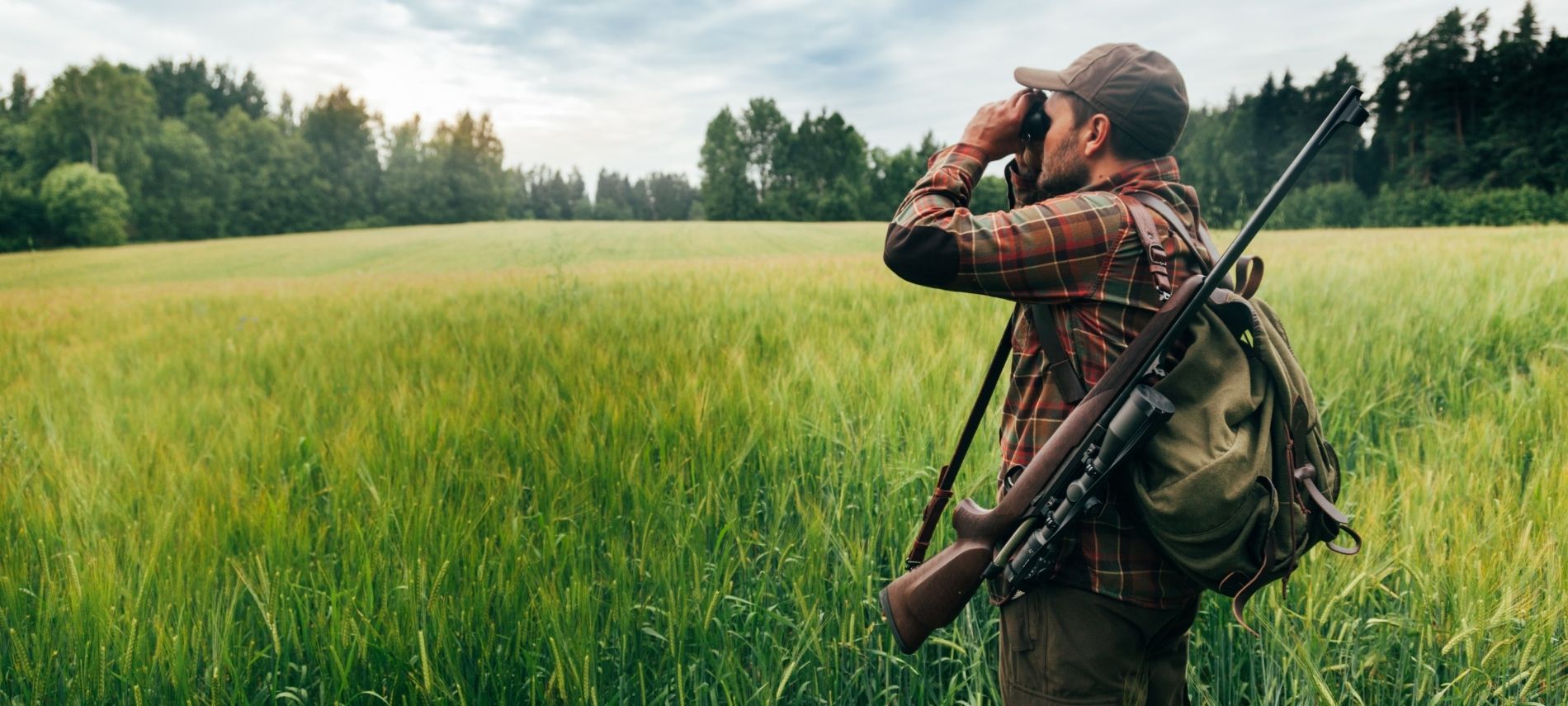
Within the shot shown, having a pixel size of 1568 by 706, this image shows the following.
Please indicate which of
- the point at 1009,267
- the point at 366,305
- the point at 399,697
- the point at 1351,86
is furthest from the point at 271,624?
the point at 366,305

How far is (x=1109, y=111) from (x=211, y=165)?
69.5m

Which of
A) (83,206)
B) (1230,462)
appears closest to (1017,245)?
(1230,462)

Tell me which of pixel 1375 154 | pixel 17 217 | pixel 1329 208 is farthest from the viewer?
pixel 1375 154

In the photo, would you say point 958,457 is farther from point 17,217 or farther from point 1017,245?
point 17,217

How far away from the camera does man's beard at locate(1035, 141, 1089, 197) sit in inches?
61.9

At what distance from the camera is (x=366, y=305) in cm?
812

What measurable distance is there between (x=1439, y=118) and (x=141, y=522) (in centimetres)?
6513

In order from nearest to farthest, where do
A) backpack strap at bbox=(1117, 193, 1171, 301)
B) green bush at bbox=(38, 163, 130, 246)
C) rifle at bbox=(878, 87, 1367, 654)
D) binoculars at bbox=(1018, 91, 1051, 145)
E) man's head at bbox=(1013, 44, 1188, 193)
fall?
rifle at bbox=(878, 87, 1367, 654) < backpack strap at bbox=(1117, 193, 1171, 301) < man's head at bbox=(1013, 44, 1188, 193) < binoculars at bbox=(1018, 91, 1051, 145) < green bush at bbox=(38, 163, 130, 246)

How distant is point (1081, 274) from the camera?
1.43m

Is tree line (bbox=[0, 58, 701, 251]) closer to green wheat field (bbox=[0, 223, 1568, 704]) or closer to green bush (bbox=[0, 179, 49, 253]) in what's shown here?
green bush (bbox=[0, 179, 49, 253])

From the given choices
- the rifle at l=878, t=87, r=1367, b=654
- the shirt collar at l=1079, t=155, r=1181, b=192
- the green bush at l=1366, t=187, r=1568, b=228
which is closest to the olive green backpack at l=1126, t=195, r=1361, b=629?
the rifle at l=878, t=87, r=1367, b=654

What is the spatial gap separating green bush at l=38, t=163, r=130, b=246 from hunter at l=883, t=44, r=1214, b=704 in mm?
48794

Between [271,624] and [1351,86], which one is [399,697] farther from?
[1351,86]

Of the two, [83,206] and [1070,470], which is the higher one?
[83,206]
